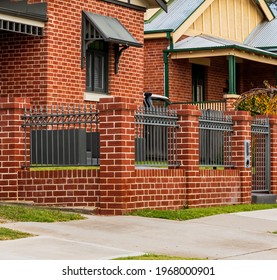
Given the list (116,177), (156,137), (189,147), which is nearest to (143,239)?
(116,177)

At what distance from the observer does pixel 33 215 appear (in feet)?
48.6

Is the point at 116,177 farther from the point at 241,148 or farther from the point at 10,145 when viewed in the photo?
the point at 241,148

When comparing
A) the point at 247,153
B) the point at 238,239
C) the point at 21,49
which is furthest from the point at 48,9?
the point at 238,239

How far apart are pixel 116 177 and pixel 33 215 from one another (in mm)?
1681

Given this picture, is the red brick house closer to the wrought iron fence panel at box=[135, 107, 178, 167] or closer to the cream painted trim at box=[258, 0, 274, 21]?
the wrought iron fence panel at box=[135, 107, 178, 167]

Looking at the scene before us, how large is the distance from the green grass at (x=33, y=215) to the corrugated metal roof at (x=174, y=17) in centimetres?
1575

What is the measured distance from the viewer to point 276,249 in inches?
525

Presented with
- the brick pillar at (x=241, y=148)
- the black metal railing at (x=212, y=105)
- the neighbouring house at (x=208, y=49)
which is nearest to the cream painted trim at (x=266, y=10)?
the neighbouring house at (x=208, y=49)

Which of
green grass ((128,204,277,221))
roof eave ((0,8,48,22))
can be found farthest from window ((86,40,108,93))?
green grass ((128,204,277,221))

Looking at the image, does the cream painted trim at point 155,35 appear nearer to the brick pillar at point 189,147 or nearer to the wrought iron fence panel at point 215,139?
the wrought iron fence panel at point 215,139

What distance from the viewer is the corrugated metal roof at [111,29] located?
75.8 ft

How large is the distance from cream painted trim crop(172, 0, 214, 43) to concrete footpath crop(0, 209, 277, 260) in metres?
14.8

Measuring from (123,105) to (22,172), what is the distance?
238 cm

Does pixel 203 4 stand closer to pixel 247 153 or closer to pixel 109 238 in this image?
pixel 247 153
